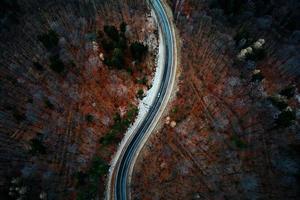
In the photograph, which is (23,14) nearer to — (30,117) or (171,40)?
(30,117)

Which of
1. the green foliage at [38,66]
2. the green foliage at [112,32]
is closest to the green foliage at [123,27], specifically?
the green foliage at [112,32]

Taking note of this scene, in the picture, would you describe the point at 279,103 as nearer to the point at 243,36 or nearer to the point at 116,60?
the point at 243,36

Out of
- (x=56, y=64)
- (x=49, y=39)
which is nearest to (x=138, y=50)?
(x=56, y=64)

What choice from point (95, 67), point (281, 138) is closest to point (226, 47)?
point (281, 138)

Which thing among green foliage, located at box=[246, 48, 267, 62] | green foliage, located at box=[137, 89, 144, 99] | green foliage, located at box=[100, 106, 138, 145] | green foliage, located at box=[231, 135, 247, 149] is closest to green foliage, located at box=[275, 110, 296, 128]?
green foliage, located at box=[231, 135, 247, 149]

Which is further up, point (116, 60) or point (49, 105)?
point (116, 60)

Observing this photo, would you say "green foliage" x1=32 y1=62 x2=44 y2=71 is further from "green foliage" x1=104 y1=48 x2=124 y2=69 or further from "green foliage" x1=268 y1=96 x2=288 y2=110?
"green foliage" x1=268 y1=96 x2=288 y2=110

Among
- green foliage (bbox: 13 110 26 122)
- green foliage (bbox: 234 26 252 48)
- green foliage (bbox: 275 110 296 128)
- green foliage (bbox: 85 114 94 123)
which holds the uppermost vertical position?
green foliage (bbox: 234 26 252 48)
